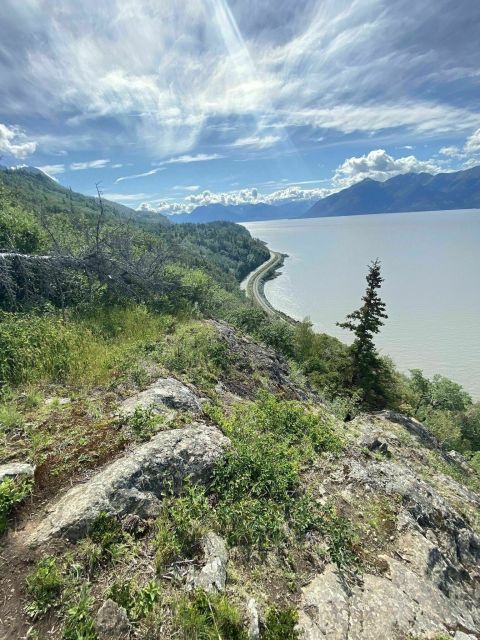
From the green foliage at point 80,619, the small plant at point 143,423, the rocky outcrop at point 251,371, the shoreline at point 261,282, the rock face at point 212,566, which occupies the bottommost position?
the shoreline at point 261,282

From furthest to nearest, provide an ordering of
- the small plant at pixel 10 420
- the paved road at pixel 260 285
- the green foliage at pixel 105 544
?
the paved road at pixel 260 285
the small plant at pixel 10 420
the green foliage at pixel 105 544

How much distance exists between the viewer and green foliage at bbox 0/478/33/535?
4.72 m

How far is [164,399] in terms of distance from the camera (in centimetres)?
834

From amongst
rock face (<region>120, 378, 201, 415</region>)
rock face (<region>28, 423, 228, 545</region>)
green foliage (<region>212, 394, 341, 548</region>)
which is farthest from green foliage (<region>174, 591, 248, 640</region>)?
rock face (<region>120, 378, 201, 415</region>)

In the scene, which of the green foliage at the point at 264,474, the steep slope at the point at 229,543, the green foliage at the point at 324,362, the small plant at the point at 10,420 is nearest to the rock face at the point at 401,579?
the steep slope at the point at 229,543

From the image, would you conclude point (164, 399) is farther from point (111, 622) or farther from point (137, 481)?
point (111, 622)

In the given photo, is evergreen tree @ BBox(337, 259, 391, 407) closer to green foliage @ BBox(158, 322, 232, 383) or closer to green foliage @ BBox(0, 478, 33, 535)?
green foliage @ BBox(158, 322, 232, 383)

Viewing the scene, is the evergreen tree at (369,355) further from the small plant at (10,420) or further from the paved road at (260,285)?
the paved road at (260,285)

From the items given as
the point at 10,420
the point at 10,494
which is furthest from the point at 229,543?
the point at 10,420

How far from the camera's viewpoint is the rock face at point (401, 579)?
4.93 m

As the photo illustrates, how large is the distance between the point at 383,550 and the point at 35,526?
227 inches

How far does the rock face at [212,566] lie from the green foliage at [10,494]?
8.84 feet

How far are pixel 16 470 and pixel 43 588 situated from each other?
192 centimetres

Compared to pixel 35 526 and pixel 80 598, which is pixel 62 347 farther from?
pixel 80 598
